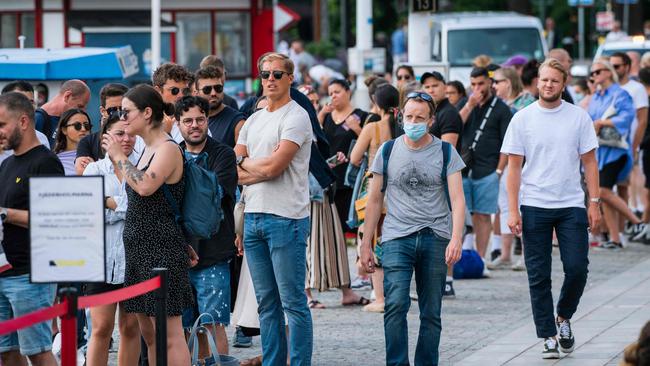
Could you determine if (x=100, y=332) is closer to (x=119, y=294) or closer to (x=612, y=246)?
(x=119, y=294)

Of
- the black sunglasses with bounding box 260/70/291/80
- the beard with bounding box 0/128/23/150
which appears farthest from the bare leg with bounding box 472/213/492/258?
the beard with bounding box 0/128/23/150

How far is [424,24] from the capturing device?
56.6 feet

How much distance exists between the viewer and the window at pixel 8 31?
2898 centimetres

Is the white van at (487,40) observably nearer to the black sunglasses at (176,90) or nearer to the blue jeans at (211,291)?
the black sunglasses at (176,90)

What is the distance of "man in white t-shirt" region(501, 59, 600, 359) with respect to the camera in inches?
360

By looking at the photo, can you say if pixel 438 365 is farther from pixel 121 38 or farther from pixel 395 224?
pixel 121 38

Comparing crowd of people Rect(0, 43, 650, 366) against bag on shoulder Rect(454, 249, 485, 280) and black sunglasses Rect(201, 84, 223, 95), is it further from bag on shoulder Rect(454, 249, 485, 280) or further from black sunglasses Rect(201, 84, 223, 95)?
bag on shoulder Rect(454, 249, 485, 280)

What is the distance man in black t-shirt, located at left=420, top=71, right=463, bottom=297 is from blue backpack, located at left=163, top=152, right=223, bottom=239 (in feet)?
15.4

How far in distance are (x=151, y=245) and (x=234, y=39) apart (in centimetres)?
2288

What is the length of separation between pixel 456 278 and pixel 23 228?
6.71m

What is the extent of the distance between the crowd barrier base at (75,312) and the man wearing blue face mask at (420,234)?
6.01 feet

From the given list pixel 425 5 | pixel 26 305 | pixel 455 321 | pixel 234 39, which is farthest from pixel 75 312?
pixel 234 39

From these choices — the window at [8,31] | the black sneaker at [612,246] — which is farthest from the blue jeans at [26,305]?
the window at [8,31]

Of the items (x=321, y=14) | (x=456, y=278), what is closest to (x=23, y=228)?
(x=456, y=278)
